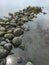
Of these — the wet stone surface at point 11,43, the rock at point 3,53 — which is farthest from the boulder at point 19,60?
the rock at point 3,53

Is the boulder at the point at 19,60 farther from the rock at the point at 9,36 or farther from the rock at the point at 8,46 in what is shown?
the rock at the point at 9,36

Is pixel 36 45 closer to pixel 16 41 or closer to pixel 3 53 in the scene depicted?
pixel 16 41

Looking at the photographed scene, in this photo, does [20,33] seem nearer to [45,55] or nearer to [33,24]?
[33,24]

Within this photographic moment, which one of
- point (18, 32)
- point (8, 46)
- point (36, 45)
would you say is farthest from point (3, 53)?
point (18, 32)

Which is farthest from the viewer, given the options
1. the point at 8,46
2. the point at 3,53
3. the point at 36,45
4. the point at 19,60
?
the point at 36,45

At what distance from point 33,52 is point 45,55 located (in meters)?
0.27

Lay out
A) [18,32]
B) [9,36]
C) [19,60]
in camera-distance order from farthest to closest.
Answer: [18,32], [9,36], [19,60]

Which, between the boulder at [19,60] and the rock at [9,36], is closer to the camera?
the boulder at [19,60]

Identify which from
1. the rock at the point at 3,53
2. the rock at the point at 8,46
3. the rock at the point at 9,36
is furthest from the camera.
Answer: the rock at the point at 9,36

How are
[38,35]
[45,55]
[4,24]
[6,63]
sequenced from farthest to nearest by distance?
[4,24], [38,35], [45,55], [6,63]

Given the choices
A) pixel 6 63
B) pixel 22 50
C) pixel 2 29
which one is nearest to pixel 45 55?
pixel 22 50

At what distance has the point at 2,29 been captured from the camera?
4441mm

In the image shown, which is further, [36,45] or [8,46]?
[36,45]

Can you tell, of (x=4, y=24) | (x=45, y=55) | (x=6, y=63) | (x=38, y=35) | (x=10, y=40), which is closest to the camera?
(x=6, y=63)
